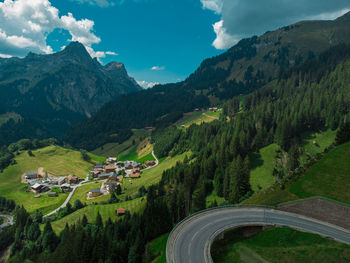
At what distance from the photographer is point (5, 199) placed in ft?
357

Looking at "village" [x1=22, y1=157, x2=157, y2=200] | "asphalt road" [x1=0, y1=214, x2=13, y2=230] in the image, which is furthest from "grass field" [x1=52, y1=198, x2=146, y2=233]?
"asphalt road" [x1=0, y1=214, x2=13, y2=230]

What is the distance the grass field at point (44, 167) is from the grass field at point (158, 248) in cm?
7564

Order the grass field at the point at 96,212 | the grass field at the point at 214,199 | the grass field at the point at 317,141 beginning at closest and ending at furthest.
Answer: the grass field at the point at 214,199 → the grass field at the point at 96,212 → the grass field at the point at 317,141

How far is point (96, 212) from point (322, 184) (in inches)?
3236

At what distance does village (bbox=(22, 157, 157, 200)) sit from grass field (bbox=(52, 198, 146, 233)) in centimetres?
2199

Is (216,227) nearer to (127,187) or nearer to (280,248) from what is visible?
(280,248)

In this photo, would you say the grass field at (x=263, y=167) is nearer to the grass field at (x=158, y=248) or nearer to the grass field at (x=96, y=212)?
the grass field at (x=158, y=248)

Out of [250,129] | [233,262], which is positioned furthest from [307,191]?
[250,129]

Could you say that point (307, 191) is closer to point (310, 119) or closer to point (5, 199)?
point (310, 119)

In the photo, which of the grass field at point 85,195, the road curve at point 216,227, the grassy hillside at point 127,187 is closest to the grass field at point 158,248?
the road curve at point 216,227

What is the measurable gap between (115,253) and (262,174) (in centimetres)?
6016

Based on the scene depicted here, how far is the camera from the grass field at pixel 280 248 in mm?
29078

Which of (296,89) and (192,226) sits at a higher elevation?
(296,89)

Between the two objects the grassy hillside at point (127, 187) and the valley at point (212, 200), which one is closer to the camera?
the valley at point (212, 200)
